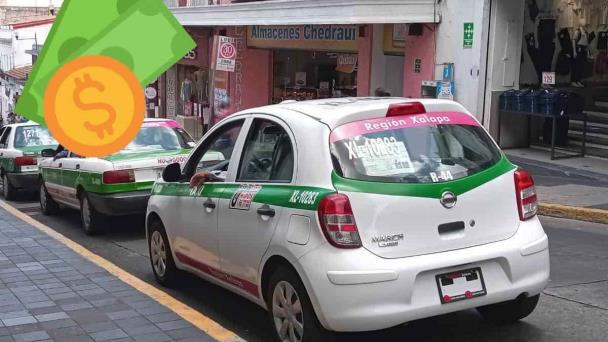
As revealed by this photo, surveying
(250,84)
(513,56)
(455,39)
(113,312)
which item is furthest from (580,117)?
(250,84)

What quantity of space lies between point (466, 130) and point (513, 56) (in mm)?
10370

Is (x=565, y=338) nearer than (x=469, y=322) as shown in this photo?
Yes

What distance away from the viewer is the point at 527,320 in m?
5.32

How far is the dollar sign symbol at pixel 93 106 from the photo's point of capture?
5.79m

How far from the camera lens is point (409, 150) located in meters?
4.64

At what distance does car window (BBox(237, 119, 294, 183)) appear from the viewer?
16.1 ft

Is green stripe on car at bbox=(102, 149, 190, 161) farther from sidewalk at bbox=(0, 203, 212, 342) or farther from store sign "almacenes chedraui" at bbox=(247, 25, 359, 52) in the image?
store sign "almacenes chedraui" at bbox=(247, 25, 359, 52)

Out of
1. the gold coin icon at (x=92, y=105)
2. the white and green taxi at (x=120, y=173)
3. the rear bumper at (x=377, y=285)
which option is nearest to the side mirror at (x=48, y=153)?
the white and green taxi at (x=120, y=173)

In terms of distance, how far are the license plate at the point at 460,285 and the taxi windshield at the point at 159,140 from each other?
20.3ft

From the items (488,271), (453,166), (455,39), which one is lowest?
(488,271)

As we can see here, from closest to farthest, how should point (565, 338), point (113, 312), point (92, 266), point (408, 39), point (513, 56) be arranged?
point (565, 338)
point (113, 312)
point (92, 266)
point (513, 56)
point (408, 39)

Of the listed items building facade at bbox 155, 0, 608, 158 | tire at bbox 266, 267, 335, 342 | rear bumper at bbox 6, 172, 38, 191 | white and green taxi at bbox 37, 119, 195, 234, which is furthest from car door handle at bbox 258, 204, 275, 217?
rear bumper at bbox 6, 172, 38, 191

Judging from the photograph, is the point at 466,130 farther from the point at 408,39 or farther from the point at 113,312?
the point at 408,39

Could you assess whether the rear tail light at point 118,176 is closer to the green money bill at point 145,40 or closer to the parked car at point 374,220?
the green money bill at point 145,40
